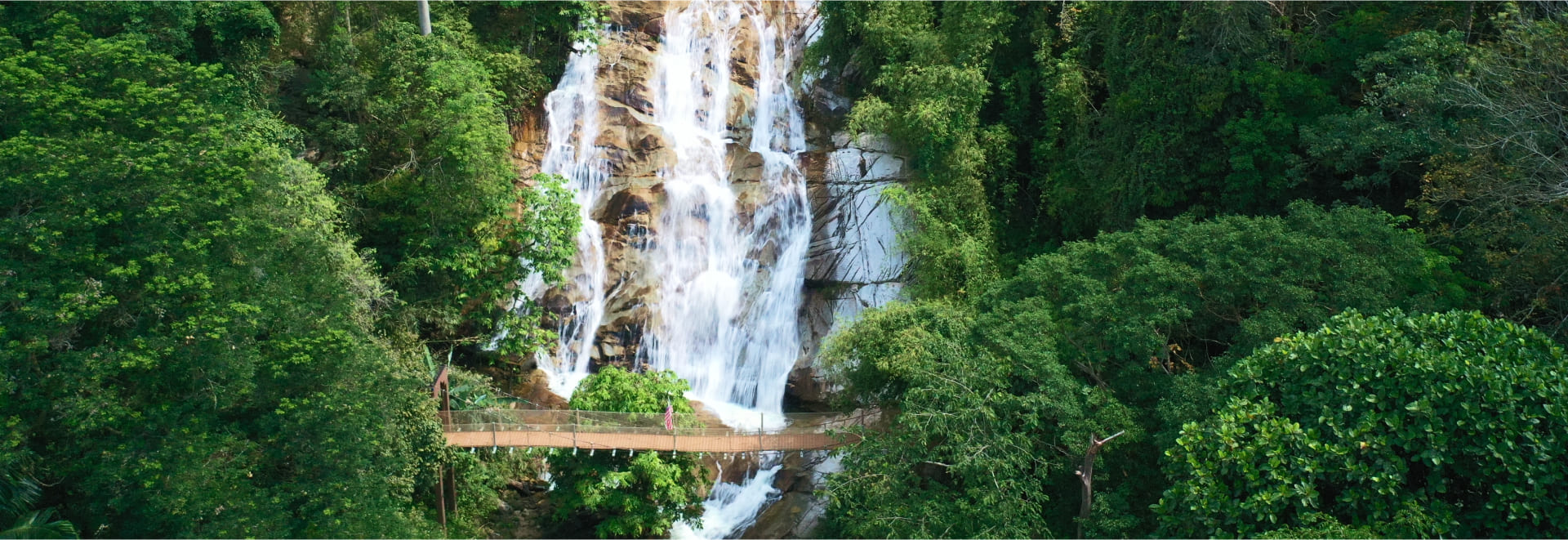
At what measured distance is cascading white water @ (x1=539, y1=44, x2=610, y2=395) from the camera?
22.2 metres

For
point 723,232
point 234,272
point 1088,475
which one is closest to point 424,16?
point 723,232

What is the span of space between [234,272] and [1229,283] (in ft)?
42.6

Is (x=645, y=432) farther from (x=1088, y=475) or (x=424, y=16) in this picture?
(x=424, y=16)

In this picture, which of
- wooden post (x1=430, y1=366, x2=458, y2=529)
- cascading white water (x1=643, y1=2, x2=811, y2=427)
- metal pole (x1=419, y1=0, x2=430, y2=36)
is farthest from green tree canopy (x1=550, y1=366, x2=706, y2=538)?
metal pole (x1=419, y1=0, x2=430, y2=36)

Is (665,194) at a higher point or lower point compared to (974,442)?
higher

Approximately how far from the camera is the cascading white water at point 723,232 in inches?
879

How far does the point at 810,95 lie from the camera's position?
24.9m

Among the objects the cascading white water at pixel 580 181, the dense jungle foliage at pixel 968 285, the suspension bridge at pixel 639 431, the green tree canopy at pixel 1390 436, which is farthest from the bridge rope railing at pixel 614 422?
the green tree canopy at pixel 1390 436

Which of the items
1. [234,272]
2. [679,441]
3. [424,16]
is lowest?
[679,441]

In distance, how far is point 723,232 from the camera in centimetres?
2347

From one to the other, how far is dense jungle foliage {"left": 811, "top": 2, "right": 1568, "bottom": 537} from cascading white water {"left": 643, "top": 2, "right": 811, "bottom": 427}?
3.08 m

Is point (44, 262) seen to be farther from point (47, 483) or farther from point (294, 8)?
point (294, 8)

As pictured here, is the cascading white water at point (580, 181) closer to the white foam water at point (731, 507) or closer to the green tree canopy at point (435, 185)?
the green tree canopy at point (435, 185)

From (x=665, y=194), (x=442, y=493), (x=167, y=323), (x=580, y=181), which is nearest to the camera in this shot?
(x=167, y=323)
